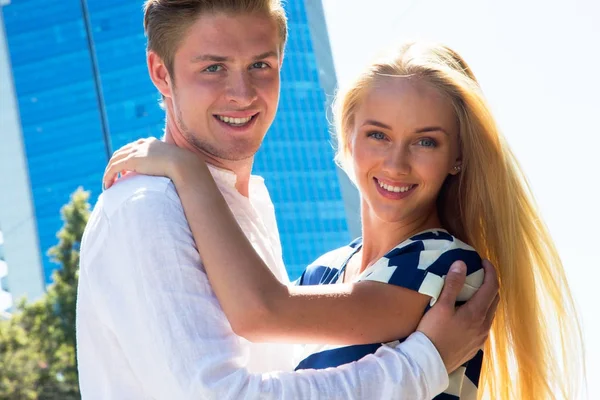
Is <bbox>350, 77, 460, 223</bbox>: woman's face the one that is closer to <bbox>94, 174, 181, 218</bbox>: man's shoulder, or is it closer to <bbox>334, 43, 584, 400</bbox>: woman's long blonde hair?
<bbox>334, 43, 584, 400</bbox>: woman's long blonde hair

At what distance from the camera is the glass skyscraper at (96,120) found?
3453cm

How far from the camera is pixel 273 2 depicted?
200 cm

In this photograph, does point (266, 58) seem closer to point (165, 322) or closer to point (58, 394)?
point (165, 322)

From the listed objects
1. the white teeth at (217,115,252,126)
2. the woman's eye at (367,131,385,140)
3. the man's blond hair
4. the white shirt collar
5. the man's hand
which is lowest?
the man's hand

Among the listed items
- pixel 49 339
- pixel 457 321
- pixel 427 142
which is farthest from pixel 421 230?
pixel 49 339

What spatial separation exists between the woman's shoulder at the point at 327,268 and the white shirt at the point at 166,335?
42cm

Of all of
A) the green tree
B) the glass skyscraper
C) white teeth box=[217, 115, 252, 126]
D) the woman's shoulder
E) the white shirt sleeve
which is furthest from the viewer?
the glass skyscraper

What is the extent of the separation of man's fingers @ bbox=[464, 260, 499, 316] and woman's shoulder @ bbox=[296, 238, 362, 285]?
0.39m

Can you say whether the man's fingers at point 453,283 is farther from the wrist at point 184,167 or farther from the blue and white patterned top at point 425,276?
the wrist at point 184,167

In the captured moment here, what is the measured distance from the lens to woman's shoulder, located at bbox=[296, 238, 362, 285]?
217cm

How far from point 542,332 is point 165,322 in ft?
2.72

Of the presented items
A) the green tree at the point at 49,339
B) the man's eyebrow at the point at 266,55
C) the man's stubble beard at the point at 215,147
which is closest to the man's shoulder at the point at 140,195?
the man's stubble beard at the point at 215,147

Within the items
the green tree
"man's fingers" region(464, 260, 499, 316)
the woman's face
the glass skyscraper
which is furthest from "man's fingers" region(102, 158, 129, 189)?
the glass skyscraper

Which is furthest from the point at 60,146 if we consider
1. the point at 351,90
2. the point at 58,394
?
the point at 351,90
